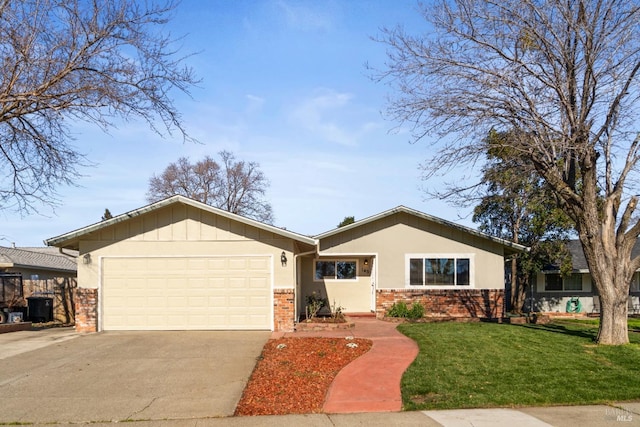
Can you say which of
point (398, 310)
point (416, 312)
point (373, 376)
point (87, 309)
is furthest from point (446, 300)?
point (87, 309)

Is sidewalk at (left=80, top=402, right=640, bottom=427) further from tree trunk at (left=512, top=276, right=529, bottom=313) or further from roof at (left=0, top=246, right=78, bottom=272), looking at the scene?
tree trunk at (left=512, top=276, right=529, bottom=313)

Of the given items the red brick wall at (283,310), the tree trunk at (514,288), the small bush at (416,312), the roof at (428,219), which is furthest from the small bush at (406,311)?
the tree trunk at (514,288)

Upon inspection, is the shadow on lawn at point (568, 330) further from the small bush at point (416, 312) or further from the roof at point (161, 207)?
the roof at point (161, 207)

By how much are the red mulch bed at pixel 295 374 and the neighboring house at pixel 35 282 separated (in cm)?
795

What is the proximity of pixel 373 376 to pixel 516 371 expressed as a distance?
2548mm

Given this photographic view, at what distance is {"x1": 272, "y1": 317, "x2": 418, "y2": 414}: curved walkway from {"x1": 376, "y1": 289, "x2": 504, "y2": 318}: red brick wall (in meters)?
4.16

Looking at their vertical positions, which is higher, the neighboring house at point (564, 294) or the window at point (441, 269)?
the window at point (441, 269)

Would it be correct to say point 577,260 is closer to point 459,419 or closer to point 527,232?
point 527,232

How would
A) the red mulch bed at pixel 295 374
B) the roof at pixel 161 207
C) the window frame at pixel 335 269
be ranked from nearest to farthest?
1. the red mulch bed at pixel 295 374
2. the roof at pixel 161 207
3. the window frame at pixel 335 269

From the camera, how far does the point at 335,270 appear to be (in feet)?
69.4

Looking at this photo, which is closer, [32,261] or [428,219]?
[428,219]

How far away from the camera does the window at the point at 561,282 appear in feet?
95.2

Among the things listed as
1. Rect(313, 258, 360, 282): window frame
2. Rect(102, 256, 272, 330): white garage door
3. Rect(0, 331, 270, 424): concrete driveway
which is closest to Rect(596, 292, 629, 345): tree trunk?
Rect(0, 331, 270, 424): concrete driveway

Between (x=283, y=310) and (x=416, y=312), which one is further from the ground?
(x=283, y=310)
